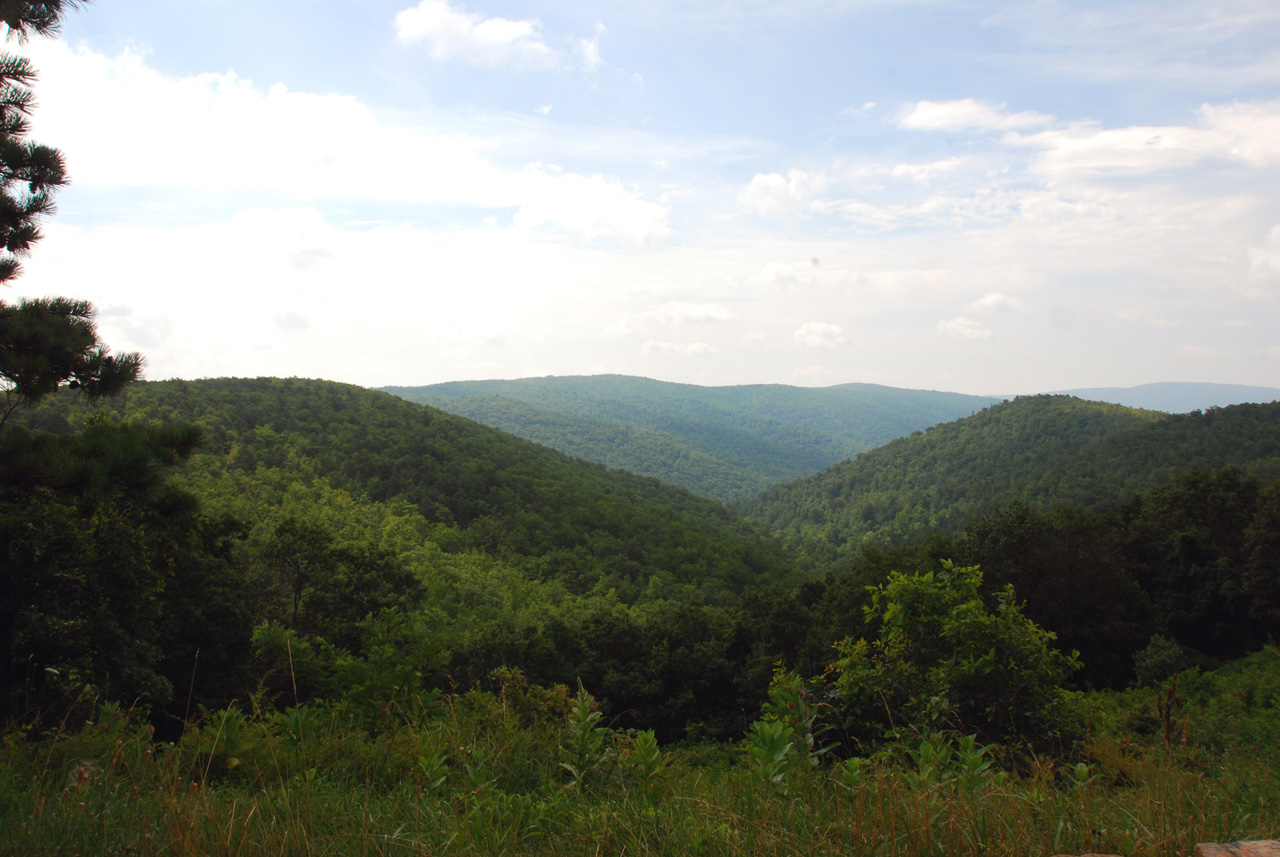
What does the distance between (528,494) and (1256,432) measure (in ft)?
272

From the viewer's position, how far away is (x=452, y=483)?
62.0 m

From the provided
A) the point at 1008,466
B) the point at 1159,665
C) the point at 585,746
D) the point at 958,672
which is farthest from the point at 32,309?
the point at 1008,466

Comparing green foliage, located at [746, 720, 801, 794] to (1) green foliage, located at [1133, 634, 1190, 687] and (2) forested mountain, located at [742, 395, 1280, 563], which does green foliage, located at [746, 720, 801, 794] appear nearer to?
(1) green foliage, located at [1133, 634, 1190, 687]

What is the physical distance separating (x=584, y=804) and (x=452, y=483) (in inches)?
2442

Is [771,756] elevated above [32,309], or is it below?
below

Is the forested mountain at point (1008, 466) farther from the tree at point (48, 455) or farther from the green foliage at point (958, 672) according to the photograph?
the tree at point (48, 455)

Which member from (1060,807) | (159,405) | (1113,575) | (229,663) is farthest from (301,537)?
(159,405)

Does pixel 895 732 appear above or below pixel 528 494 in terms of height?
above

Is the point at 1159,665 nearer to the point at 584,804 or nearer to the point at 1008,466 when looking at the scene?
the point at 584,804

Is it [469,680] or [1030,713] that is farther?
[469,680]

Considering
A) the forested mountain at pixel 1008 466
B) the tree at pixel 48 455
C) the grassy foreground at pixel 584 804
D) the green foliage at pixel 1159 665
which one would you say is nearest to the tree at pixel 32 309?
the tree at pixel 48 455

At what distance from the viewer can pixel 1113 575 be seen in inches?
826

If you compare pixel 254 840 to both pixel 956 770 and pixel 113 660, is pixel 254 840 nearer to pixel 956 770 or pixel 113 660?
pixel 956 770

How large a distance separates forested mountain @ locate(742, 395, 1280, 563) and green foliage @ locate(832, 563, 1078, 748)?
63617mm
